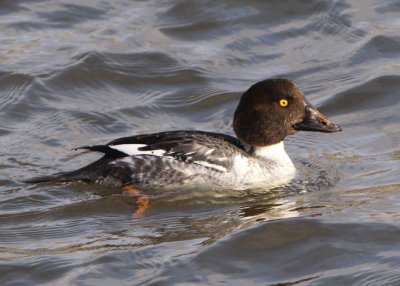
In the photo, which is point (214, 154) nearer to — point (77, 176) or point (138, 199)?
point (138, 199)

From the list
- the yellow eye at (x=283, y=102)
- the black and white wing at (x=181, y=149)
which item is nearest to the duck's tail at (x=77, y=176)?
the black and white wing at (x=181, y=149)

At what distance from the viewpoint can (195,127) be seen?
10.1m

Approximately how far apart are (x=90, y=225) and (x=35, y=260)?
93 centimetres

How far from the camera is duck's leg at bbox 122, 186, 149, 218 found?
7365 mm

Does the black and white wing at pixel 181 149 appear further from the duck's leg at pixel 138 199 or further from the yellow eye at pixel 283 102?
the yellow eye at pixel 283 102

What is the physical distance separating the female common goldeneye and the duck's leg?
0.07 m

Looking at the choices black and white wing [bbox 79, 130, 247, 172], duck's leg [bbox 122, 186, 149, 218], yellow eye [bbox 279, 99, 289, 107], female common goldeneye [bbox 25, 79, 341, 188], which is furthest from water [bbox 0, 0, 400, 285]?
yellow eye [bbox 279, 99, 289, 107]

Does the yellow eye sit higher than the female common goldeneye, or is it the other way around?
the yellow eye

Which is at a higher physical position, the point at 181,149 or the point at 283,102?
the point at 283,102

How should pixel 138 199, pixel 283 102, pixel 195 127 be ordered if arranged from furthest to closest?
pixel 195 127 < pixel 283 102 < pixel 138 199

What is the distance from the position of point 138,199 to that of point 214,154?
945 mm

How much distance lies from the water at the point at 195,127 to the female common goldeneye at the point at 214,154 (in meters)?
0.19

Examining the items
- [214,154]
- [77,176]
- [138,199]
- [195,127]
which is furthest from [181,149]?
[195,127]

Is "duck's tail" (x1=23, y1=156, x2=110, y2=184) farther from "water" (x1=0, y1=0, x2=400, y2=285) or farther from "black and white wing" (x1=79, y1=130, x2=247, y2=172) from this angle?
"black and white wing" (x1=79, y1=130, x2=247, y2=172)
